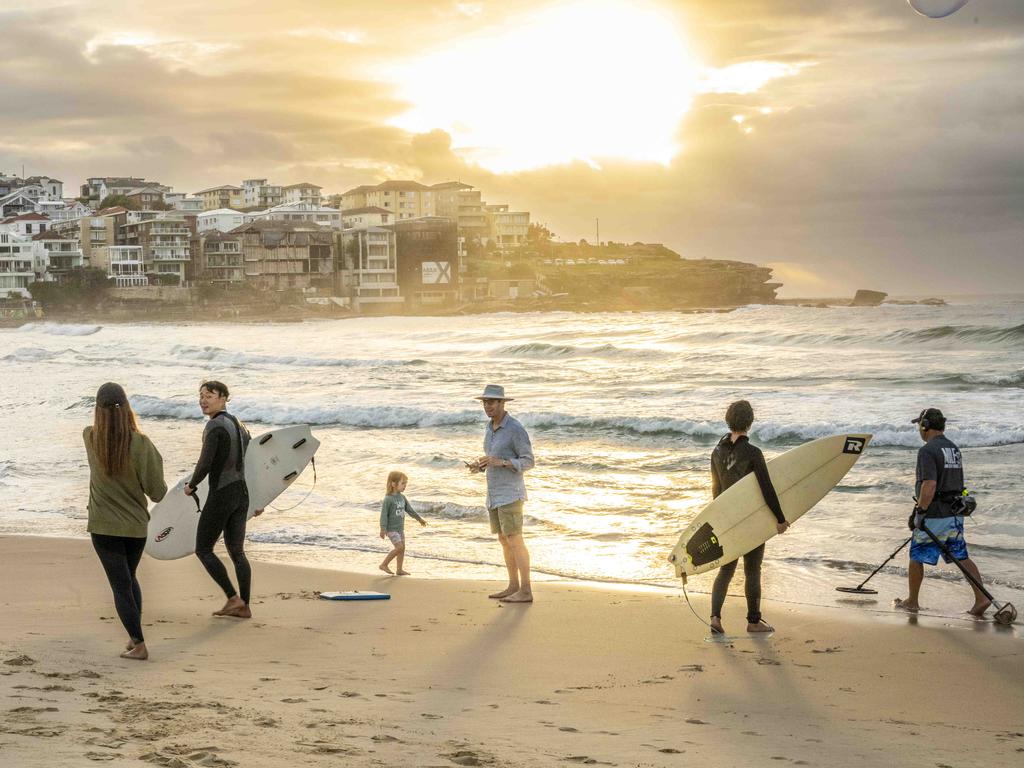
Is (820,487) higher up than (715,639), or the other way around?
(820,487)

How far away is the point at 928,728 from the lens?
15.4 feet

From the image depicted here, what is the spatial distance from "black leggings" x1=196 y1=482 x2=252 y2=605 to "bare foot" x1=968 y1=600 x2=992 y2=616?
15.7 feet

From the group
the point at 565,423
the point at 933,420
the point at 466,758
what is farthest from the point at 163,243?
the point at 466,758

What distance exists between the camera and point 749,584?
6.48 m

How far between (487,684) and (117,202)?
478ft

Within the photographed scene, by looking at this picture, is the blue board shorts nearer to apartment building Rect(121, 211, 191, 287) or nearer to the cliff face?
the cliff face

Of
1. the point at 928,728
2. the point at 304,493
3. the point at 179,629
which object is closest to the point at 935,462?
the point at 928,728

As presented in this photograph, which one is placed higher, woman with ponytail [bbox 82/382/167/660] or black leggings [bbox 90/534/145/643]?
woman with ponytail [bbox 82/382/167/660]

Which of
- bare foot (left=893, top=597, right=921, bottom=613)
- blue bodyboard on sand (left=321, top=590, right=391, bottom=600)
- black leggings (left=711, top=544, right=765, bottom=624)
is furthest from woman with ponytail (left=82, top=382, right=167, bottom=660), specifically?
bare foot (left=893, top=597, right=921, bottom=613)

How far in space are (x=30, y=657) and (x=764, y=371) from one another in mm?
29947

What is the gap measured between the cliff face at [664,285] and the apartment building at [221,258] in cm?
3588

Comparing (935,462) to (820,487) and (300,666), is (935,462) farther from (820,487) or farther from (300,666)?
(300,666)

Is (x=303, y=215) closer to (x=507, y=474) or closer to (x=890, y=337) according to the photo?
(x=890, y=337)

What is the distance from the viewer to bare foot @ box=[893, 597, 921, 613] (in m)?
7.12
